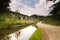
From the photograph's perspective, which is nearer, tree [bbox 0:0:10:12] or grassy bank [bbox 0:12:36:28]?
grassy bank [bbox 0:12:36:28]

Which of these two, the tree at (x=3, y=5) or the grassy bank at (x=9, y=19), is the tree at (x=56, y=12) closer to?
the grassy bank at (x=9, y=19)

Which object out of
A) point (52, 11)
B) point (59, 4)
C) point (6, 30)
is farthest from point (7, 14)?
point (59, 4)

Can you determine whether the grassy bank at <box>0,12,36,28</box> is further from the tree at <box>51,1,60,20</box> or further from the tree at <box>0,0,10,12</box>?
the tree at <box>51,1,60,20</box>

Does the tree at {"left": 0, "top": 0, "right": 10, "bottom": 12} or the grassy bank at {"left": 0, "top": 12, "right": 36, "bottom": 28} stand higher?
the tree at {"left": 0, "top": 0, "right": 10, "bottom": 12}

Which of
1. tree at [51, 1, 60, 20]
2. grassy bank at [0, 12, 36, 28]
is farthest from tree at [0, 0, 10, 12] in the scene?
tree at [51, 1, 60, 20]

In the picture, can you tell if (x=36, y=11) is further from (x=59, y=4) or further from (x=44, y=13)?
(x=59, y=4)

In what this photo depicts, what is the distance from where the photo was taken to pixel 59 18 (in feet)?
25.6

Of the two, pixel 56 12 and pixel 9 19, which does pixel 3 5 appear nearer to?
pixel 9 19

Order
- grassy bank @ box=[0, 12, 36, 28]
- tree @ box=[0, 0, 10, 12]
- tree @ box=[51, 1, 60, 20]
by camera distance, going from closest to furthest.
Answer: grassy bank @ box=[0, 12, 36, 28], tree @ box=[0, 0, 10, 12], tree @ box=[51, 1, 60, 20]

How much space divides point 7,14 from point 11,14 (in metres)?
0.21

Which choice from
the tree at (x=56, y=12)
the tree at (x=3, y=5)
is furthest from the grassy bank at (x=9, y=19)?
the tree at (x=56, y=12)

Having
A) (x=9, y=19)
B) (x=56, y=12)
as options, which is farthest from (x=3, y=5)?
(x=56, y=12)

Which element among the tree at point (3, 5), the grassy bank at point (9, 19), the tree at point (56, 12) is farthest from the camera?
the tree at point (56, 12)

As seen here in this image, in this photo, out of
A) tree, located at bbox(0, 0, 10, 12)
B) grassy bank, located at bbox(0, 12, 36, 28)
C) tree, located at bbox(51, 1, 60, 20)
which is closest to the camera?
grassy bank, located at bbox(0, 12, 36, 28)
